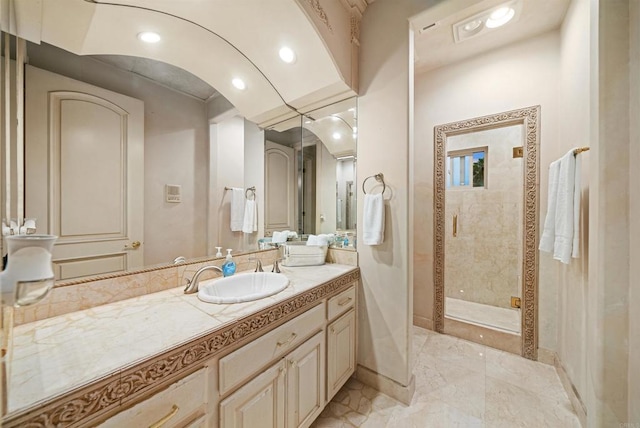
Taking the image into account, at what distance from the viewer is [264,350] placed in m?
0.95

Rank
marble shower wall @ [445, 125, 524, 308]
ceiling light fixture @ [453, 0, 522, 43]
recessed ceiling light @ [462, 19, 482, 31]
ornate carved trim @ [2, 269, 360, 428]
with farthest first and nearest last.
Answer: marble shower wall @ [445, 125, 524, 308] < recessed ceiling light @ [462, 19, 482, 31] < ceiling light fixture @ [453, 0, 522, 43] < ornate carved trim @ [2, 269, 360, 428]

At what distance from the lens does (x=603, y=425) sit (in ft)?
2.95

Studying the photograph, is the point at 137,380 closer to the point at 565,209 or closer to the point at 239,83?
the point at 239,83

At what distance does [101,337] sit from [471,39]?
9.54 feet

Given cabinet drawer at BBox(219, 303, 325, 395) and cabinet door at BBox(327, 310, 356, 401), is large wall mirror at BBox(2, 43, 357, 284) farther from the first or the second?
cabinet door at BBox(327, 310, 356, 401)

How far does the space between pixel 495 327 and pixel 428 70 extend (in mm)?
2519

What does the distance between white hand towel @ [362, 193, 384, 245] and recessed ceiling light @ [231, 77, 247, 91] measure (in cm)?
110

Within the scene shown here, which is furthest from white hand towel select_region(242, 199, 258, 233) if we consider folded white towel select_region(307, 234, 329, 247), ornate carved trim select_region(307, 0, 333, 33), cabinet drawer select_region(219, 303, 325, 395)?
ornate carved trim select_region(307, 0, 333, 33)

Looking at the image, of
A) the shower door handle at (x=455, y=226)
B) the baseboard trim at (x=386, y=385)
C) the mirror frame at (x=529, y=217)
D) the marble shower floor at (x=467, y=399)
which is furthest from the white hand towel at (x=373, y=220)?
the shower door handle at (x=455, y=226)

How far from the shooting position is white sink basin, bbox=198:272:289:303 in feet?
3.83

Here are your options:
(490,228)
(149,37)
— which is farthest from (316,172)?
(490,228)

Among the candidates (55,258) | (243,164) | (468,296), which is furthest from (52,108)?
(468,296)

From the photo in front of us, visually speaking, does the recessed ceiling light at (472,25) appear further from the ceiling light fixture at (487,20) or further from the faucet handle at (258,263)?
the faucet handle at (258,263)

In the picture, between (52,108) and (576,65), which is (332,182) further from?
(576,65)
